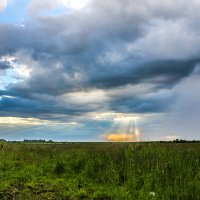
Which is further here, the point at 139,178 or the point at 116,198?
the point at 139,178

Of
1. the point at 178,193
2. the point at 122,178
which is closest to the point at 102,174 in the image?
the point at 122,178

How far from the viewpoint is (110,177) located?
45.1 ft

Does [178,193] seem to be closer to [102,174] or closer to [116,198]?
[116,198]

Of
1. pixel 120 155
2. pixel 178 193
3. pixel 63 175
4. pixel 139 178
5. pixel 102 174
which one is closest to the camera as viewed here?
pixel 178 193

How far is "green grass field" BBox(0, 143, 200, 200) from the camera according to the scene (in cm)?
1159

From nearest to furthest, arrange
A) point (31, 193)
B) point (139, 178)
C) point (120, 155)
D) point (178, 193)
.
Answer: point (178, 193) → point (31, 193) → point (139, 178) → point (120, 155)

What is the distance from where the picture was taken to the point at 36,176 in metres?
15.6

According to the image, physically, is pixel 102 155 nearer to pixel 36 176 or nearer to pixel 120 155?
pixel 120 155

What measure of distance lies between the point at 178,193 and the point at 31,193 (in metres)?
4.82

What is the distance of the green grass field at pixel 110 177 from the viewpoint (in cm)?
1159

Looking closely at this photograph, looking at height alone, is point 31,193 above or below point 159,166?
below

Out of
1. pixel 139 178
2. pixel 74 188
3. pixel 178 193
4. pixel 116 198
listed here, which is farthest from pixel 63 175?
pixel 178 193

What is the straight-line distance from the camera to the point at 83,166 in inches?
640

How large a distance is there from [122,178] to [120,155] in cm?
370
